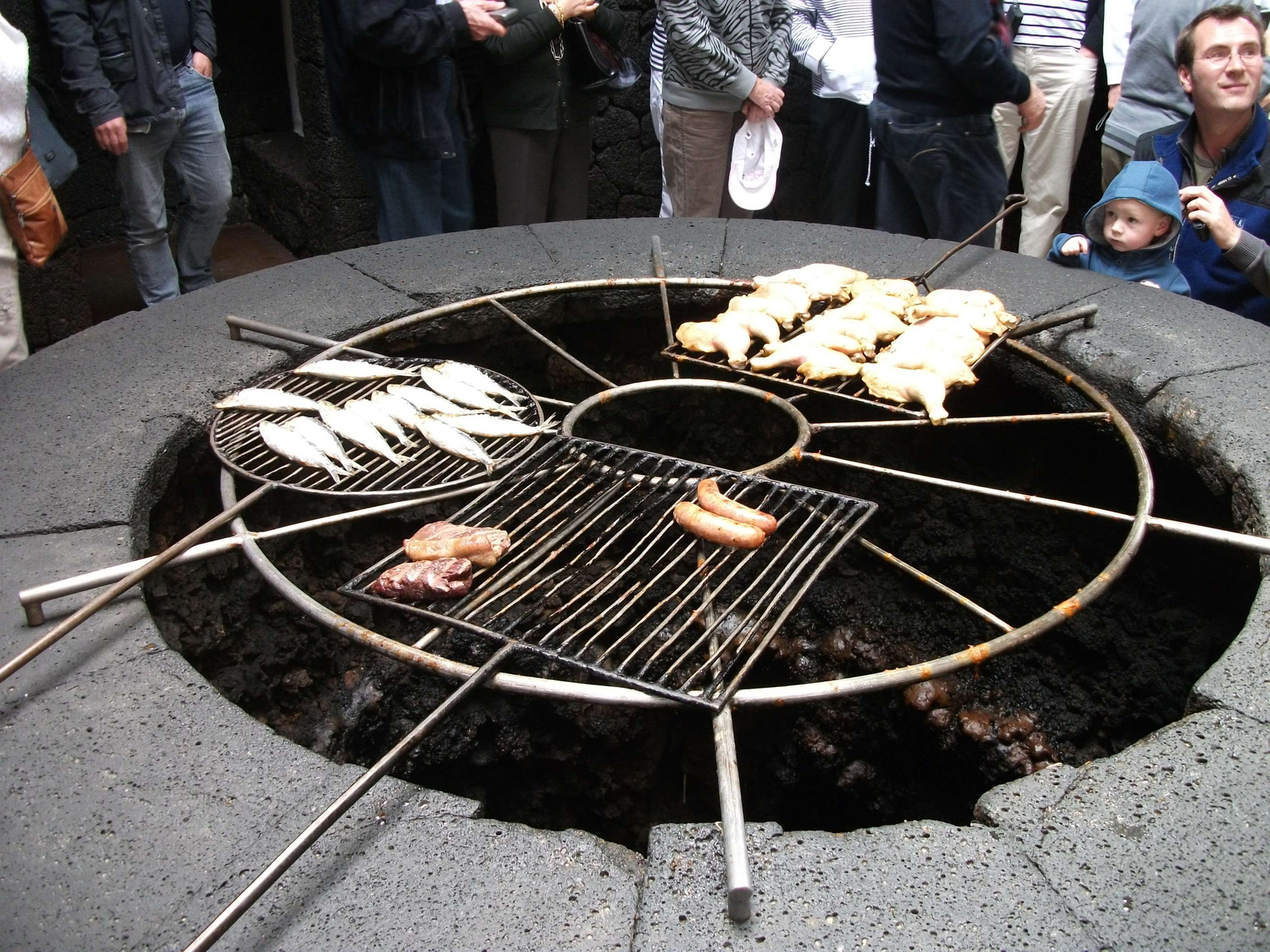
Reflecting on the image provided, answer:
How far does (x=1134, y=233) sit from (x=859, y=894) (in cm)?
308

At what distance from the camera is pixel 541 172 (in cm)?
561

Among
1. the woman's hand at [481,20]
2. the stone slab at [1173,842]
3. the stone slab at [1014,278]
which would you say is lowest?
the stone slab at [1173,842]

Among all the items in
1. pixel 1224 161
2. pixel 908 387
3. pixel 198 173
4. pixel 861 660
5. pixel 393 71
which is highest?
pixel 393 71

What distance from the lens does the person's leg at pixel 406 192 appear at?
16.4 ft

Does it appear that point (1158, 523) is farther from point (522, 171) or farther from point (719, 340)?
point (522, 171)

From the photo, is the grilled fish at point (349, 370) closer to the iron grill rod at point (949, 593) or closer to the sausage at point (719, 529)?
the sausage at point (719, 529)

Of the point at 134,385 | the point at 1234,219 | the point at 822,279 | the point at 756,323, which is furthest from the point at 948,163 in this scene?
the point at 134,385

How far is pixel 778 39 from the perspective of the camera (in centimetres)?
548

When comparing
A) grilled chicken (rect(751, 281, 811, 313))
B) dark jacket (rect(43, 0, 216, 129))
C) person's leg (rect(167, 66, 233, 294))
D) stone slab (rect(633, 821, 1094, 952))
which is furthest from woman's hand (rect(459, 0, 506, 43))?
stone slab (rect(633, 821, 1094, 952))

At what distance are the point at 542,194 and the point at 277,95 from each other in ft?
11.6

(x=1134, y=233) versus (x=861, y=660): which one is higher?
(x=1134, y=233)

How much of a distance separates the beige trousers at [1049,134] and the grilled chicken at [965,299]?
105 inches

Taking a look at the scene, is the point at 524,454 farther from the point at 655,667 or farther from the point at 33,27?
the point at 33,27

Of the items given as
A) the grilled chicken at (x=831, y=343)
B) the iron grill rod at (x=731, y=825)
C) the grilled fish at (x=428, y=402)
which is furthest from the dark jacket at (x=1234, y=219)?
the iron grill rod at (x=731, y=825)
